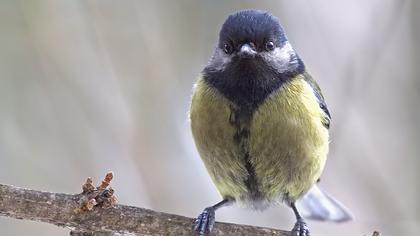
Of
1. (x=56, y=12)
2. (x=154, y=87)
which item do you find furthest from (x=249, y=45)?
(x=56, y=12)

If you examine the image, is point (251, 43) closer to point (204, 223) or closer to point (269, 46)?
point (269, 46)

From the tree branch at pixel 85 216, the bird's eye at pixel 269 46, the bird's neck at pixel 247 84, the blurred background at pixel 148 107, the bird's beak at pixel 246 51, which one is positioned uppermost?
the blurred background at pixel 148 107

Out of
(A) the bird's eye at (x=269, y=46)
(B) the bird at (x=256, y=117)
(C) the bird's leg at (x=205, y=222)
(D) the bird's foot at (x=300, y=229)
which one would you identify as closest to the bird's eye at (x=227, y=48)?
(B) the bird at (x=256, y=117)

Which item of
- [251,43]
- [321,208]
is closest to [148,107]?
[321,208]

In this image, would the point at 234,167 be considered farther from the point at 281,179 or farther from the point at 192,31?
the point at 192,31

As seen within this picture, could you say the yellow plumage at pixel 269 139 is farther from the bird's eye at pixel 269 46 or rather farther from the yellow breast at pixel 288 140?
the bird's eye at pixel 269 46

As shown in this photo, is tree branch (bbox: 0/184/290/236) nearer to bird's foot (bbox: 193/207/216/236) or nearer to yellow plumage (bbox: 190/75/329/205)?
bird's foot (bbox: 193/207/216/236)

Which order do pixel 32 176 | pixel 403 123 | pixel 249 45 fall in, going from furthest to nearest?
1. pixel 403 123
2. pixel 32 176
3. pixel 249 45
